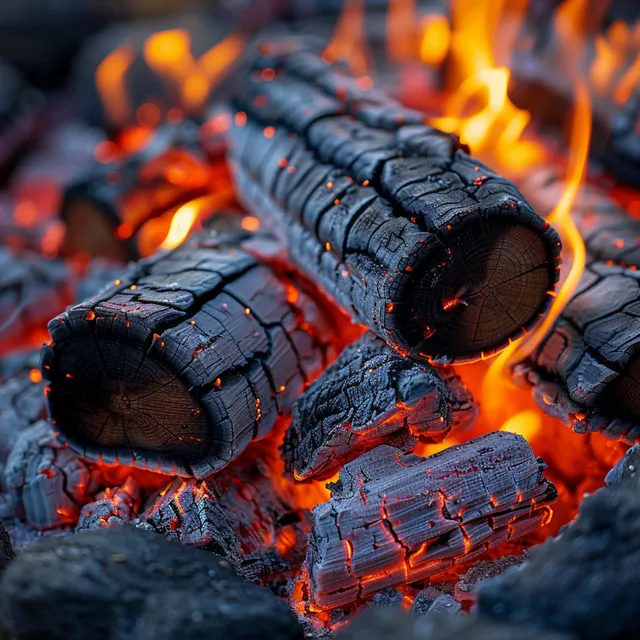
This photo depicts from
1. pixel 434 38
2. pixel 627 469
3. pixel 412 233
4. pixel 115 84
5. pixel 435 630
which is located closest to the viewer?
pixel 435 630

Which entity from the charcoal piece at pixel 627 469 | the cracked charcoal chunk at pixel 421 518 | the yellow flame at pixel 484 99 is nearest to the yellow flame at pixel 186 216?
the yellow flame at pixel 484 99

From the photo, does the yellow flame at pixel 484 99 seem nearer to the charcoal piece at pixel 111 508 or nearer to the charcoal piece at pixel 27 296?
the charcoal piece at pixel 111 508

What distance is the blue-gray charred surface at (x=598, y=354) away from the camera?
66.1 inches

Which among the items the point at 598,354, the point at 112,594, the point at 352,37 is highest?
the point at 352,37

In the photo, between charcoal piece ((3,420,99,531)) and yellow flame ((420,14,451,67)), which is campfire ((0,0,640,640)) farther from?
yellow flame ((420,14,451,67))

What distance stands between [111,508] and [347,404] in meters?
0.70

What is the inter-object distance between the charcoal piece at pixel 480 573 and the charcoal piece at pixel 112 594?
454 mm

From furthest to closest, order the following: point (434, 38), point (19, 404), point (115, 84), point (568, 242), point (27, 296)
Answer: point (115, 84), point (434, 38), point (27, 296), point (19, 404), point (568, 242)

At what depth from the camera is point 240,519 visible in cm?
178

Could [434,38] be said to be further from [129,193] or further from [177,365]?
[177,365]

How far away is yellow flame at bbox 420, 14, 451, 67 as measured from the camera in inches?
136

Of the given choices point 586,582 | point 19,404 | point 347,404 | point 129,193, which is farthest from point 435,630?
point 129,193

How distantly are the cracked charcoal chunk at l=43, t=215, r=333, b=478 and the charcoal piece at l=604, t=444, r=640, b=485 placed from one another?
0.84 m

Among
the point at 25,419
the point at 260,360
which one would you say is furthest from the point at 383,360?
the point at 25,419
